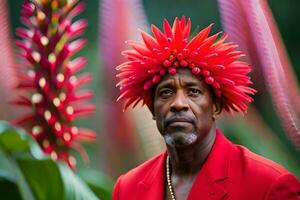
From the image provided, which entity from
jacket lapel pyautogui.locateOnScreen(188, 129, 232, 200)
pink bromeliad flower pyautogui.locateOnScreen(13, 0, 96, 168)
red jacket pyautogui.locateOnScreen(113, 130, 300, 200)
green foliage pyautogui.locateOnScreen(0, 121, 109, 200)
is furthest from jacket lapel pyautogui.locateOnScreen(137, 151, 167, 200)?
green foliage pyautogui.locateOnScreen(0, 121, 109, 200)

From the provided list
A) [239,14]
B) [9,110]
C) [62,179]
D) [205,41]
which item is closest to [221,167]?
[205,41]

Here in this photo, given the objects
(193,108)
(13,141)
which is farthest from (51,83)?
(13,141)

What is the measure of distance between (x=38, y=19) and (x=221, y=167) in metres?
1.17

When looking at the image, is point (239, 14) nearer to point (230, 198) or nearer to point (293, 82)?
point (293, 82)

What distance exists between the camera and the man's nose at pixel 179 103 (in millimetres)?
2861

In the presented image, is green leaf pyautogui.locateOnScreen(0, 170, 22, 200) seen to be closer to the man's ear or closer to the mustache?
the mustache

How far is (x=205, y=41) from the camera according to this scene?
Result: 9.65 feet

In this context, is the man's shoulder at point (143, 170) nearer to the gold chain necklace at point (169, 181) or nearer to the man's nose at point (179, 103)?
the gold chain necklace at point (169, 181)

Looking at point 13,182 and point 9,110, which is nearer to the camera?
point 13,182

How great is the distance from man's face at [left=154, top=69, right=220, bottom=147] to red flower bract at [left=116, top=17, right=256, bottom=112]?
0.11ft

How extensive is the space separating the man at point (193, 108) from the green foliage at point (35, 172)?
57cm

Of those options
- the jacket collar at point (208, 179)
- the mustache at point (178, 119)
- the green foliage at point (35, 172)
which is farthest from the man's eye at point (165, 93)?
Answer: the green foliage at point (35, 172)

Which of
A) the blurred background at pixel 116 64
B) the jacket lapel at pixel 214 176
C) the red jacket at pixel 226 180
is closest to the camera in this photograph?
the red jacket at pixel 226 180

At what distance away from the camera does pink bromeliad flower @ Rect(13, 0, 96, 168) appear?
343 cm
